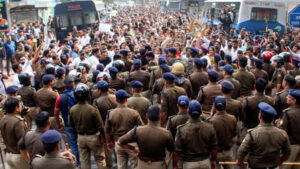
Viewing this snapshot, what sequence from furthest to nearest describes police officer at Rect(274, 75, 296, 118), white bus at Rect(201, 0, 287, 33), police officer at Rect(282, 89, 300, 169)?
white bus at Rect(201, 0, 287, 33), police officer at Rect(274, 75, 296, 118), police officer at Rect(282, 89, 300, 169)

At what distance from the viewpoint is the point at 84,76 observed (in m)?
7.04

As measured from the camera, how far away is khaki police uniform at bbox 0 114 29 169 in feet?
14.9

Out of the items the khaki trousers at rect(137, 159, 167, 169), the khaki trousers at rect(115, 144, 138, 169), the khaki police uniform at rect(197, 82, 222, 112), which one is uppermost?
the khaki police uniform at rect(197, 82, 222, 112)

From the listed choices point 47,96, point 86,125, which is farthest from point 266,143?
point 47,96

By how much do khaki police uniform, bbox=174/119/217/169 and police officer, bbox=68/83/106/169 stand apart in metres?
1.64

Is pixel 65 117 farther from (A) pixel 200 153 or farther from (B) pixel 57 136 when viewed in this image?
(A) pixel 200 153

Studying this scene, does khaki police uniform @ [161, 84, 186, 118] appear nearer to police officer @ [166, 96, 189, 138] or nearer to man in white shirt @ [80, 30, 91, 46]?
police officer @ [166, 96, 189, 138]

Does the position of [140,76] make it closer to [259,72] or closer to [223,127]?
[259,72]

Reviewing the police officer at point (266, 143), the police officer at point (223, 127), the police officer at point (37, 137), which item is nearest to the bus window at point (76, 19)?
the police officer at point (37, 137)

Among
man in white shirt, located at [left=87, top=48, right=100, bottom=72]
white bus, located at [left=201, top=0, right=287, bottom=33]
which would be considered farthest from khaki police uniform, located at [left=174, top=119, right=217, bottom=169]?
white bus, located at [left=201, top=0, right=287, bottom=33]

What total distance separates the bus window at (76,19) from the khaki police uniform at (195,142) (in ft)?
53.4

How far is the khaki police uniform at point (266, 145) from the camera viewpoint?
392cm

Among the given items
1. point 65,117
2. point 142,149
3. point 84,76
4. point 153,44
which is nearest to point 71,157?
point 142,149

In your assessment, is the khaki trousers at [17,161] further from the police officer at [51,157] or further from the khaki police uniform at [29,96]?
the khaki police uniform at [29,96]
